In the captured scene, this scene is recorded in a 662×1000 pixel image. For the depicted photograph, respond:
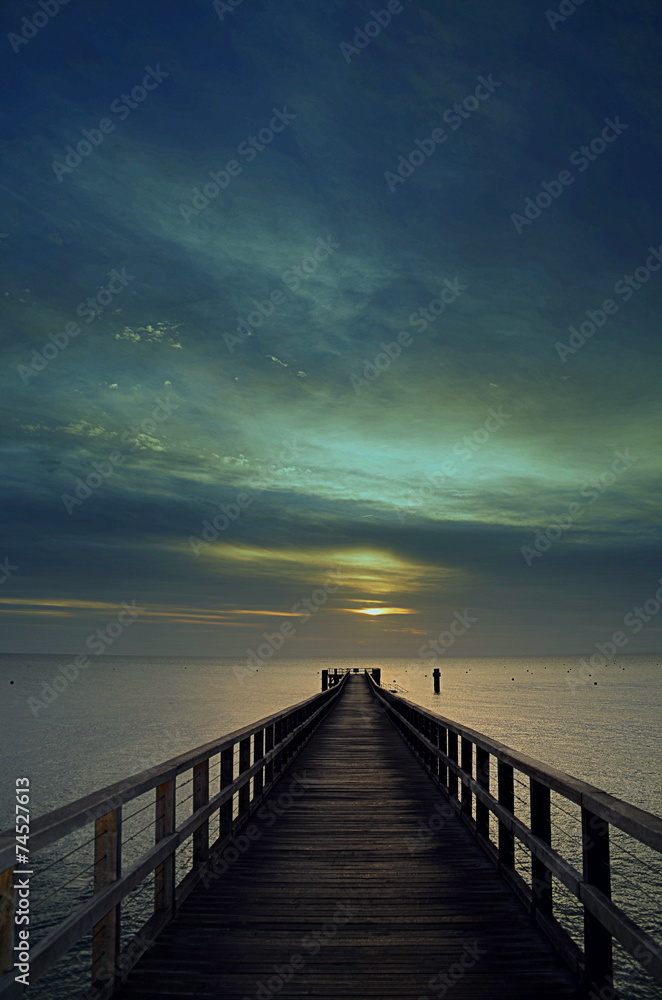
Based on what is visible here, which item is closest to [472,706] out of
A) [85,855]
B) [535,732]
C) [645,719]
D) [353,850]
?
[645,719]

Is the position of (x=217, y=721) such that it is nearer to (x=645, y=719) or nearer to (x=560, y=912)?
(x=645, y=719)

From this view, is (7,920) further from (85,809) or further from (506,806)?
(506,806)

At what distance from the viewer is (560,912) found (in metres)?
12.0

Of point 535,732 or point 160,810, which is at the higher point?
point 160,810

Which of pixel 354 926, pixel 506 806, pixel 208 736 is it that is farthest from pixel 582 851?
pixel 208 736

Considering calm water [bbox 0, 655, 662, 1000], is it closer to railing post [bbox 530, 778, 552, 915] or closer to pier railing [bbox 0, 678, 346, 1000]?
pier railing [bbox 0, 678, 346, 1000]

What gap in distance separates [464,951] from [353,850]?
2680 millimetres

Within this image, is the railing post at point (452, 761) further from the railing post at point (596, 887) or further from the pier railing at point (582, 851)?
the railing post at point (596, 887)

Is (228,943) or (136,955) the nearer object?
(136,955)

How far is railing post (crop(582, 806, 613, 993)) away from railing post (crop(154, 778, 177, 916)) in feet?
8.74

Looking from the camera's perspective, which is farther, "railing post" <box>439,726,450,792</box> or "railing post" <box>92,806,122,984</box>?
"railing post" <box>439,726,450,792</box>
